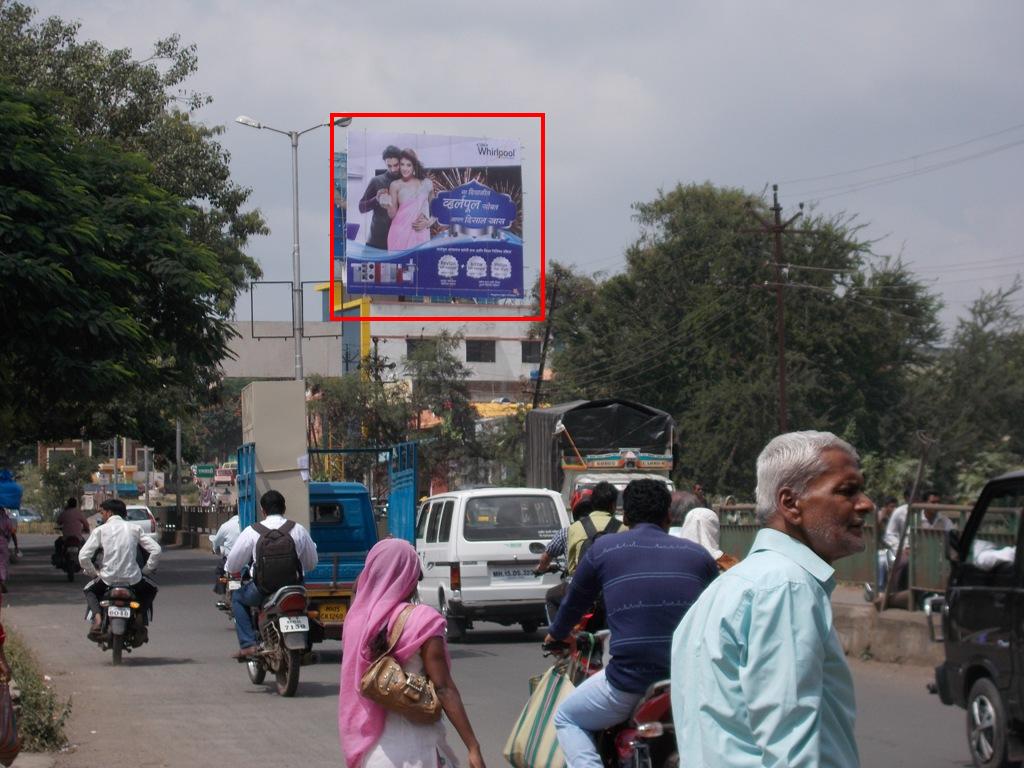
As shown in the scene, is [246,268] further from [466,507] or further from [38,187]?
[466,507]

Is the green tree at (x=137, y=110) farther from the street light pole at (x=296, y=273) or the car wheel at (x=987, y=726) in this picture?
the car wheel at (x=987, y=726)

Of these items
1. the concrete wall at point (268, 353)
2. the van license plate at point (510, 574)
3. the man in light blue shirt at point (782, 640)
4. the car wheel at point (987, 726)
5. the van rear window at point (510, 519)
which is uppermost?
the concrete wall at point (268, 353)

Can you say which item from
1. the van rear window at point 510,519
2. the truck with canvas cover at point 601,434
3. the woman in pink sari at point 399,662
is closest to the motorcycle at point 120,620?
the van rear window at point 510,519

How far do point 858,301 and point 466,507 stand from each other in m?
40.7

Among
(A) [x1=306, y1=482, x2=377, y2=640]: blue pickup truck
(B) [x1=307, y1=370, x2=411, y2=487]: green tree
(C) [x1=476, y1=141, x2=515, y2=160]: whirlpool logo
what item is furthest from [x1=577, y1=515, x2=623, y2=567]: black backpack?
(B) [x1=307, y1=370, x2=411, y2=487]: green tree

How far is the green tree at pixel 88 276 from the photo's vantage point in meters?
26.1

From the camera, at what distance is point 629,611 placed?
19.3 ft

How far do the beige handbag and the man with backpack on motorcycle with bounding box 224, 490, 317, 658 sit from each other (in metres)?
7.17

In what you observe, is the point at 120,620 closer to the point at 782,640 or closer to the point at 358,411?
the point at 782,640

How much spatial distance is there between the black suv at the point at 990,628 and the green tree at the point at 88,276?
2009 centimetres

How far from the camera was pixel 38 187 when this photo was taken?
26734 mm

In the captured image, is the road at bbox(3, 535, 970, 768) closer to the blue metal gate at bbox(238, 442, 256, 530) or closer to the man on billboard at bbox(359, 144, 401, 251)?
the blue metal gate at bbox(238, 442, 256, 530)

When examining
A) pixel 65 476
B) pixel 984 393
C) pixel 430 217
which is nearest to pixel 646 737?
pixel 430 217

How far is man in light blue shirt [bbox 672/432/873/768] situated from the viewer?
2.57 meters
